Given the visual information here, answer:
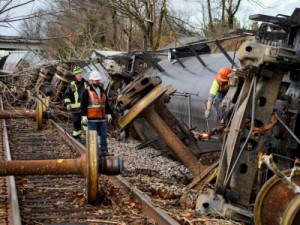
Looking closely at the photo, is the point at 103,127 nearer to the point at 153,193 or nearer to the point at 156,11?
the point at 153,193

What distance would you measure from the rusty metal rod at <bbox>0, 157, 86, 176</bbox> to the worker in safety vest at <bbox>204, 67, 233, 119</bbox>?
380 cm

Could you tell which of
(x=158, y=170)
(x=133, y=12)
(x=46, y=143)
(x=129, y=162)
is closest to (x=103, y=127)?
(x=129, y=162)

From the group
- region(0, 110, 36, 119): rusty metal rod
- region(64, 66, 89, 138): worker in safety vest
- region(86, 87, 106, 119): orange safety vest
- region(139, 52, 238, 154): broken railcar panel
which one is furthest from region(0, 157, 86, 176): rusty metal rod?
region(0, 110, 36, 119): rusty metal rod

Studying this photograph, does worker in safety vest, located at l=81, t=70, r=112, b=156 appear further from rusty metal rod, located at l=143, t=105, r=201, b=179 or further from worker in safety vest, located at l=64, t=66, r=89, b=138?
worker in safety vest, located at l=64, t=66, r=89, b=138

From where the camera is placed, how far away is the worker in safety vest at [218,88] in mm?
9109

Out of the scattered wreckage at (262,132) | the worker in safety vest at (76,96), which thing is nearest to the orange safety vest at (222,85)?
the scattered wreckage at (262,132)

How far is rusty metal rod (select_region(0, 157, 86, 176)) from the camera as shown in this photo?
6.05 meters

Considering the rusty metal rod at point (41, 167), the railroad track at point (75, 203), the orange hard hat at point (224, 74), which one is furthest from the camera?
the orange hard hat at point (224, 74)

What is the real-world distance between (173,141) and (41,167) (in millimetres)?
3387

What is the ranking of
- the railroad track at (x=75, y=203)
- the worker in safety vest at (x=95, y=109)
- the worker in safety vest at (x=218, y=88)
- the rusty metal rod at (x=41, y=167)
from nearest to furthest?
the railroad track at (x=75, y=203)
the rusty metal rod at (x=41, y=167)
the worker in safety vest at (x=218, y=88)
the worker in safety vest at (x=95, y=109)

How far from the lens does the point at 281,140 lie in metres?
6.12

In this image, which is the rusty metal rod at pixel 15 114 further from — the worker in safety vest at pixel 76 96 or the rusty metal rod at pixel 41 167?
the rusty metal rod at pixel 41 167

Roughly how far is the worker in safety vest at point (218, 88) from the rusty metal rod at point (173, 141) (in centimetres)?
80

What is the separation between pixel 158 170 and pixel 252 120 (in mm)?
4538
